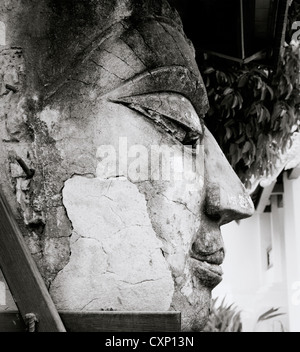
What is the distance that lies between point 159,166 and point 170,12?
57 centimetres

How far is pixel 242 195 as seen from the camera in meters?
2.36

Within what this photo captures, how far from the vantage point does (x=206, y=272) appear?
2.22 m

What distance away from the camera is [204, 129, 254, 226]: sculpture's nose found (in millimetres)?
2264

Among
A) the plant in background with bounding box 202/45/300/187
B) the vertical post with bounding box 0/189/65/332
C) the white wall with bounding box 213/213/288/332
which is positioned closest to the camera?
the vertical post with bounding box 0/189/65/332

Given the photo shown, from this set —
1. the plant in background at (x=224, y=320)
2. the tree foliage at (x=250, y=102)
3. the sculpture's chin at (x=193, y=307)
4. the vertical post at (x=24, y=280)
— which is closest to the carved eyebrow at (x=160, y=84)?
the vertical post at (x=24, y=280)

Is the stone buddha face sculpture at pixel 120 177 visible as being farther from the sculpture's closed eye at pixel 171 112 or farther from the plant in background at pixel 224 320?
the plant in background at pixel 224 320

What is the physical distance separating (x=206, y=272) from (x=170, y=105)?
0.55 m

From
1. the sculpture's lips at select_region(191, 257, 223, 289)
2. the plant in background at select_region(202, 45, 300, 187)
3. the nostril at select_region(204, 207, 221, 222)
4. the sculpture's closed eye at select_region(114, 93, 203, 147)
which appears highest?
the plant in background at select_region(202, 45, 300, 187)

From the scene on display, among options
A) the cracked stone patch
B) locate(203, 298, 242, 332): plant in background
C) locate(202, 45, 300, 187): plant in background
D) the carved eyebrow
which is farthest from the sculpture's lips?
locate(203, 298, 242, 332): plant in background

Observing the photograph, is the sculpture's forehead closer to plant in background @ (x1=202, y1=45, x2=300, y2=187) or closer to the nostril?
the nostril

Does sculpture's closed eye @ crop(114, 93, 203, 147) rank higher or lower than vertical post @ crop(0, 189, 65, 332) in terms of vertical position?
higher

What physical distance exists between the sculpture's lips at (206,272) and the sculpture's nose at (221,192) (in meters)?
0.16

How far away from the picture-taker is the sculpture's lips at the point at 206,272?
220 centimetres

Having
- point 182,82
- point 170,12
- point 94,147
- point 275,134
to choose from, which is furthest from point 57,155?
point 275,134
